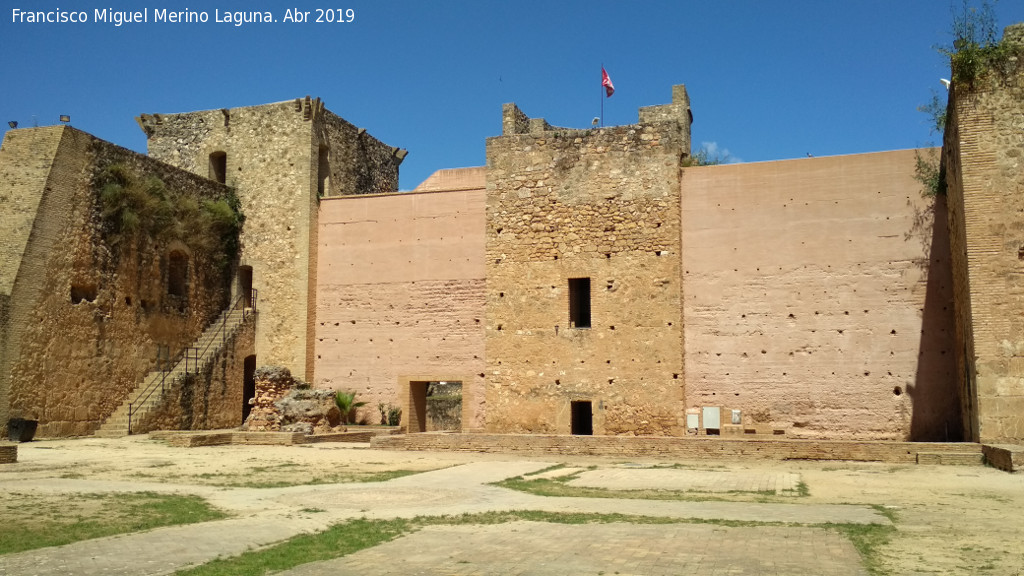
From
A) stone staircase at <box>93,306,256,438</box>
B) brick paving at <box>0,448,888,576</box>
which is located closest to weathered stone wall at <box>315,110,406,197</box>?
stone staircase at <box>93,306,256,438</box>

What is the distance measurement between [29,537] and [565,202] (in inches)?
583

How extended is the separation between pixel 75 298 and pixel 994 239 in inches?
695

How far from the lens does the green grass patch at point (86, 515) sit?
7.16 metres

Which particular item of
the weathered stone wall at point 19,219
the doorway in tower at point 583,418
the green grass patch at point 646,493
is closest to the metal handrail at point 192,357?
the weathered stone wall at point 19,219

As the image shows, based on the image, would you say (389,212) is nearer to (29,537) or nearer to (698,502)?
(698,502)

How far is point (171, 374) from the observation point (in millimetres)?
21641

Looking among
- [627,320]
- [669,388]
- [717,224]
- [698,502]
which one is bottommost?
[698,502]

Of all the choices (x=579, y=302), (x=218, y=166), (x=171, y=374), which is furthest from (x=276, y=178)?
(x=579, y=302)

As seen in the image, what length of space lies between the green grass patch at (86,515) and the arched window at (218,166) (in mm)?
16367

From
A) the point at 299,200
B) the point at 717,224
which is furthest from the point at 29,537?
the point at 299,200

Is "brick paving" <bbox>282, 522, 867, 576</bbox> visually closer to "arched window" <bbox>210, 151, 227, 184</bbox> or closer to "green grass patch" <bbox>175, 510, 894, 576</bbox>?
"green grass patch" <bbox>175, 510, 894, 576</bbox>

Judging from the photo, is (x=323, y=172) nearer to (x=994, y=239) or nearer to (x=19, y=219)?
(x=19, y=219)

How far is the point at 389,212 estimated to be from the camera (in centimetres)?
Answer: 2275

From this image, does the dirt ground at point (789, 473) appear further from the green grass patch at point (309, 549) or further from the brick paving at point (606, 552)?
the green grass patch at point (309, 549)
